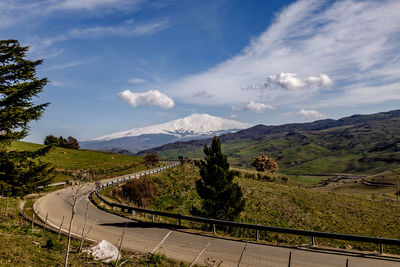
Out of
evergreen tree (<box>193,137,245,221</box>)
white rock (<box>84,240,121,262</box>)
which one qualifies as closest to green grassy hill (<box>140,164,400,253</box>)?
evergreen tree (<box>193,137,245,221</box>)

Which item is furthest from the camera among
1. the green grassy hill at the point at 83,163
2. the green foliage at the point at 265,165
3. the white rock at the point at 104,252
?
the green foliage at the point at 265,165

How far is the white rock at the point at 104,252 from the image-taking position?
12.6 metres

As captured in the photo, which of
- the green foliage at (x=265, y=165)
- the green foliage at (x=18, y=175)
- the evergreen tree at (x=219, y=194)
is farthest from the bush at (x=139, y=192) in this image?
the green foliage at (x=265, y=165)

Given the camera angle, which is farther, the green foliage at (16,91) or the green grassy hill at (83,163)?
the green grassy hill at (83,163)

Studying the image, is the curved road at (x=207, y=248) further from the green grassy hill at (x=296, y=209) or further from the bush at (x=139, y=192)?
the bush at (x=139, y=192)

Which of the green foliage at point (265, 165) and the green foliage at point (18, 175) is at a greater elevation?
the green foliage at point (18, 175)

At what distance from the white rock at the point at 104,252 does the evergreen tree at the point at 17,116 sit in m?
A: 7.35

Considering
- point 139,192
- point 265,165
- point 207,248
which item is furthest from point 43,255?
point 265,165

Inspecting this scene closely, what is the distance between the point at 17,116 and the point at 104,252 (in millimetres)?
10424

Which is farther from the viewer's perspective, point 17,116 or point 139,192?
point 139,192

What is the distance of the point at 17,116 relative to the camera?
16.1 meters

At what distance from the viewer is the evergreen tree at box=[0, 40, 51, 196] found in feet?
54.2

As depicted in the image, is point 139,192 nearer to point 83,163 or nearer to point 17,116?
point 17,116

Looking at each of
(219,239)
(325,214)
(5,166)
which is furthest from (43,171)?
(325,214)
